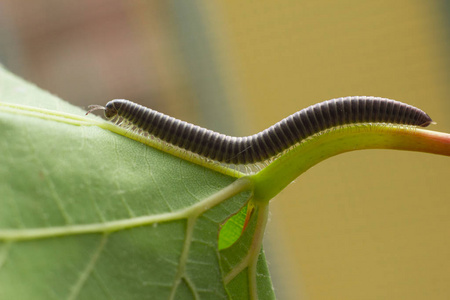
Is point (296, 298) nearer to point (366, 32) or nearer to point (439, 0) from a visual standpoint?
point (366, 32)

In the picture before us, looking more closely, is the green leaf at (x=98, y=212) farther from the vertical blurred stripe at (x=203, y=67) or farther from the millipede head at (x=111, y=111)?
the vertical blurred stripe at (x=203, y=67)

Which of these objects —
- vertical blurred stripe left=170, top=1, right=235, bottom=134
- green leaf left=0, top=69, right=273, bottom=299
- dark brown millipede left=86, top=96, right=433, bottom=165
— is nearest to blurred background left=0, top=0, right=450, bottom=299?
vertical blurred stripe left=170, top=1, right=235, bottom=134

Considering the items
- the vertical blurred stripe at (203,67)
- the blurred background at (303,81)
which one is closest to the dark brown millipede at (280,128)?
the blurred background at (303,81)

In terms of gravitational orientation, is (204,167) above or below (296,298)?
above

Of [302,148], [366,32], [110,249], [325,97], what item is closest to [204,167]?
[302,148]

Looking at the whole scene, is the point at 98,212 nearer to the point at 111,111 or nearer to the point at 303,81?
the point at 111,111

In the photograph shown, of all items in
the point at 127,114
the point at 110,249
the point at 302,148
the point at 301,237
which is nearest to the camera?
the point at 110,249
